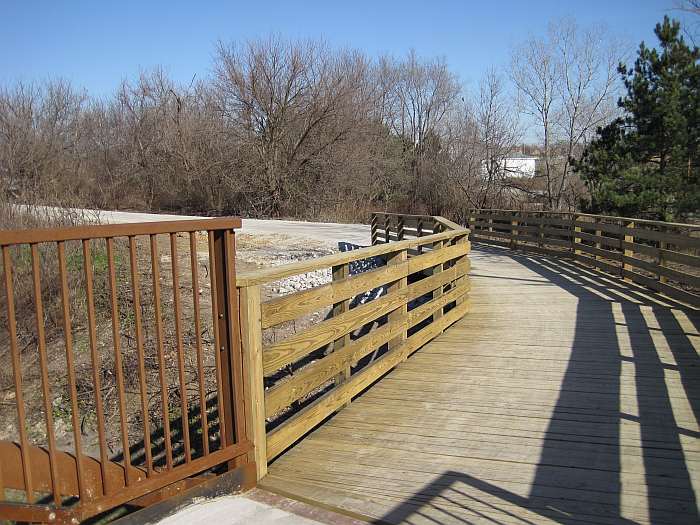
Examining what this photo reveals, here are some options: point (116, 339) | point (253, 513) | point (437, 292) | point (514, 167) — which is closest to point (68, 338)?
point (116, 339)

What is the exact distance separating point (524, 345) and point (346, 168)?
83.8 ft

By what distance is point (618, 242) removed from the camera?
35.1 feet

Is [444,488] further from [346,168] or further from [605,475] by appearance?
[346,168]

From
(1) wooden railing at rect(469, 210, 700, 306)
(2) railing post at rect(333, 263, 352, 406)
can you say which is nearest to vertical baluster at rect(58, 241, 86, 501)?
(2) railing post at rect(333, 263, 352, 406)

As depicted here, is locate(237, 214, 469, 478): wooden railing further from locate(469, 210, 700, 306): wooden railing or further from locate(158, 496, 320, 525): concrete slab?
locate(469, 210, 700, 306): wooden railing

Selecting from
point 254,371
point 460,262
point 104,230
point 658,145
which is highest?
point 658,145

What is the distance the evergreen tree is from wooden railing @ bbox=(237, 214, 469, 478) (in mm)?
12773

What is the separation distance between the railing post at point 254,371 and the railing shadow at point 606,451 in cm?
79

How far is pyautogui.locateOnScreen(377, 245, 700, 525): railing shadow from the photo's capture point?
301 centimetres

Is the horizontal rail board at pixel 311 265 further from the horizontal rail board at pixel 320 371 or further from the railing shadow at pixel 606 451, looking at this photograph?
the railing shadow at pixel 606 451

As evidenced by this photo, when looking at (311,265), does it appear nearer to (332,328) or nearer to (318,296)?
(318,296)

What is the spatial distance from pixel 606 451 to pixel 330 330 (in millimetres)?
1830

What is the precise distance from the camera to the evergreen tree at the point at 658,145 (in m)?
17.6

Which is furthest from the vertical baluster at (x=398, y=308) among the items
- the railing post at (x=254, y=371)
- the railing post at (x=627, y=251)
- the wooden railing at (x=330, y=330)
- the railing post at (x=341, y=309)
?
the railing post at (x=627, y=251)
